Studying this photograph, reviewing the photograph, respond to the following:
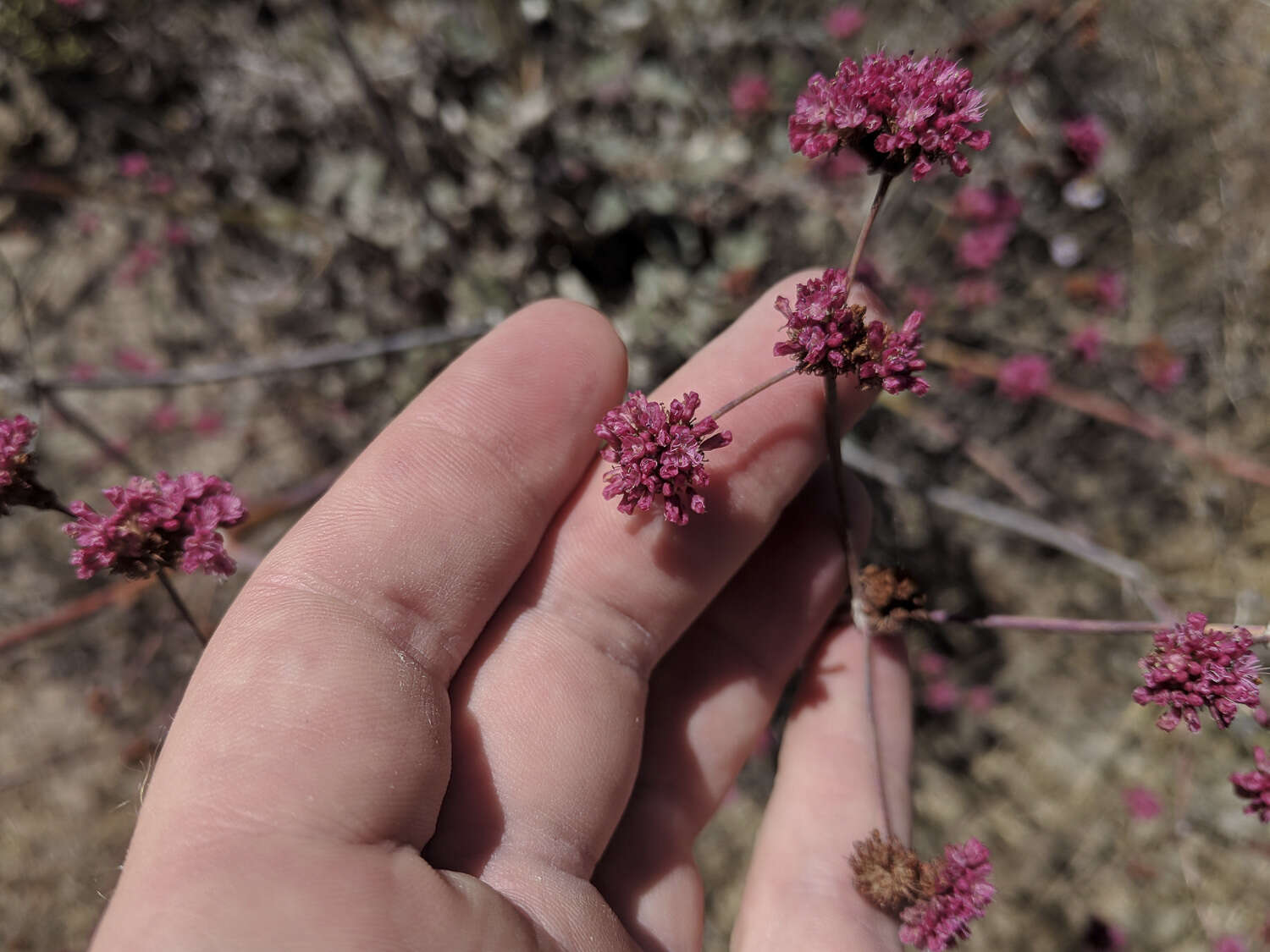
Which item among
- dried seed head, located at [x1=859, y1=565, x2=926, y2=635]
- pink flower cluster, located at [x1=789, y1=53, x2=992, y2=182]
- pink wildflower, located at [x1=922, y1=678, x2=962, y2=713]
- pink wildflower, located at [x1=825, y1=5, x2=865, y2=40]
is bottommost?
pink wildflower, located at [x1=922, y1=678, x2=962, y2=713]

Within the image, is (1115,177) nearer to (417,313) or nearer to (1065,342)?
(1065,342)

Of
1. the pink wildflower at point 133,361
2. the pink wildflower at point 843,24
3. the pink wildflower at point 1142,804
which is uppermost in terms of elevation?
the pink wildflower at point 843,24

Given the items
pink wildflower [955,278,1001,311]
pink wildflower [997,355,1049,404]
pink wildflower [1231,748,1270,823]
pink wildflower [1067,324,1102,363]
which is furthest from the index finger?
pink wildflower [1067,324,1102,363]

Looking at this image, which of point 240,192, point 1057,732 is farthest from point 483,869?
point 240,192

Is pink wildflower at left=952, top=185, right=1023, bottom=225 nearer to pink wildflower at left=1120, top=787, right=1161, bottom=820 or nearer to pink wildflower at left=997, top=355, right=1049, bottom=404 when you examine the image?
pink wildflower at left=997, top=355, right=1049, bottom=404

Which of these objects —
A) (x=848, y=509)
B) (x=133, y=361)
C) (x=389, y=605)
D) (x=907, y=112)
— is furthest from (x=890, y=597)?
Answer: (x=133, y=361)

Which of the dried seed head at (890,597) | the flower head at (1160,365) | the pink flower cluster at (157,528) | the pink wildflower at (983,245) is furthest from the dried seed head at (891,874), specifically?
the flower head at (1160,365)

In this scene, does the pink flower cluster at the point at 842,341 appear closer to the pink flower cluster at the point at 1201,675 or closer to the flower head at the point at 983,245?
the pink flower cluster at the point at 1201,675
